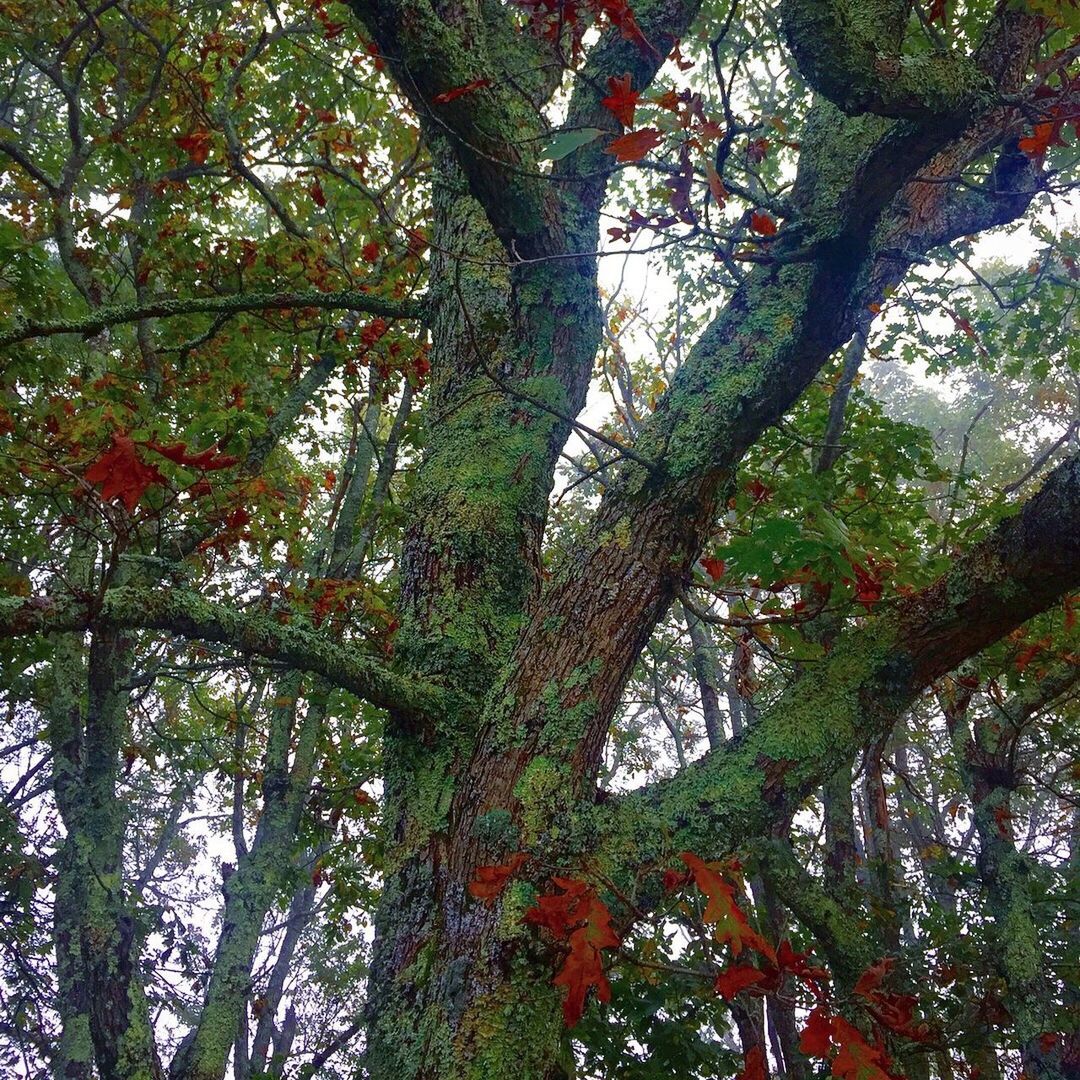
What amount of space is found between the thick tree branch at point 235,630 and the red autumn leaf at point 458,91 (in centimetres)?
146

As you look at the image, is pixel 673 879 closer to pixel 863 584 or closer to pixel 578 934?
pixel 578 934

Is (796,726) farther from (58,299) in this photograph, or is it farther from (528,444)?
(58,299)

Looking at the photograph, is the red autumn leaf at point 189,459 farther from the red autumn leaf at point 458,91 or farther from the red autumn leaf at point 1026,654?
the red autumn leaf at point 1026,654

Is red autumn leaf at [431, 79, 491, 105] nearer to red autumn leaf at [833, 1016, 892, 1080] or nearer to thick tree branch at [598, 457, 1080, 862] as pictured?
thick tree branch at [598, 457, 1080, 862]

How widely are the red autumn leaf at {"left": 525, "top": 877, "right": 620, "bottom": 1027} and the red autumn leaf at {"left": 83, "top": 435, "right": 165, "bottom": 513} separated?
108 cm

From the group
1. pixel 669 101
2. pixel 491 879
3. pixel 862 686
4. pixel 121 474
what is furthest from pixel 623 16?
pixel 491 879

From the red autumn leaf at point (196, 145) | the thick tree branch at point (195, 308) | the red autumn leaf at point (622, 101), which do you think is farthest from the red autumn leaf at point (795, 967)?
the red autumn leaf at point (196, 145)

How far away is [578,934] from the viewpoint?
132 cm

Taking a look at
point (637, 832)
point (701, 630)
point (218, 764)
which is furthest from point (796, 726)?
point (218, 764)

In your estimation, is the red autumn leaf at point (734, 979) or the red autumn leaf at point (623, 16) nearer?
the red autumn leaf at point (734, 979)

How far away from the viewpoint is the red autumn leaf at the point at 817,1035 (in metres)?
1.46

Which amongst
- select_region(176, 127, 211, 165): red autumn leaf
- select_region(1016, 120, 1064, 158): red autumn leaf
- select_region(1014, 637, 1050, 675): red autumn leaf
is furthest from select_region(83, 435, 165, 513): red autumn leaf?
select_region(176, 127, 211, 165): red autumn leaf

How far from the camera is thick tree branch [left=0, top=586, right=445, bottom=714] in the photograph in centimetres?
156

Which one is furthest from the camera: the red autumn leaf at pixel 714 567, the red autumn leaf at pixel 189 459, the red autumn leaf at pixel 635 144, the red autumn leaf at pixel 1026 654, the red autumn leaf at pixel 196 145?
the red autumn leaf at pixel 196 145
